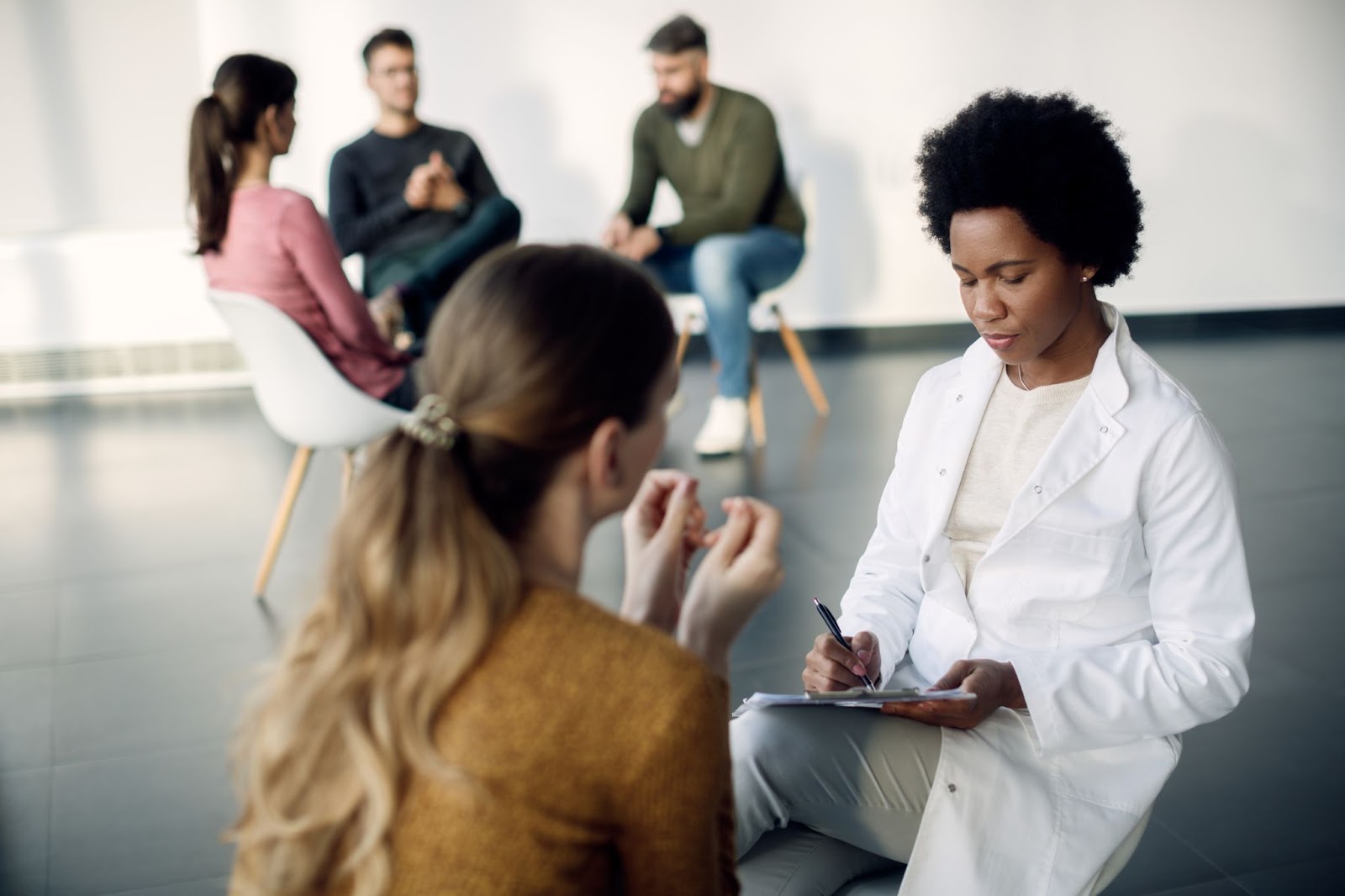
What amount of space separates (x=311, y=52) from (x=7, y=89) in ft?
3.90

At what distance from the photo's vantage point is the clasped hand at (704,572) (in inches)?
45.2

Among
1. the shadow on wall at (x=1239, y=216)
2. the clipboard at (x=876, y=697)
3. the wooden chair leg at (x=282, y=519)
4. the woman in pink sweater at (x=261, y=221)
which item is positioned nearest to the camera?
the clipboard at (x=876, y=697)

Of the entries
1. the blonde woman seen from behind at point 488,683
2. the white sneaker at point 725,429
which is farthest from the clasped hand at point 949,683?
the white sneaker at point 725,429

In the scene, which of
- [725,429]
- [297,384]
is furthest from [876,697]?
[725,429]

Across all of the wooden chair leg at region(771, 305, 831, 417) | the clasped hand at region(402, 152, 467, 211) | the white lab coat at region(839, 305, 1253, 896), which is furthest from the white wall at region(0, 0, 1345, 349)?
the white lab coat at region(839, 305, 1253, 896)

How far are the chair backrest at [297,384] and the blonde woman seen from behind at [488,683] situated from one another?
2.00 metres

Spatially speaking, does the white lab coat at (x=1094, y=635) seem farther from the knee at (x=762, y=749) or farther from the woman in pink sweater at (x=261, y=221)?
the woman in pink sweater at (x=261, y=221)

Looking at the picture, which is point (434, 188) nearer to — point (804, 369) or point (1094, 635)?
point (804, 369)

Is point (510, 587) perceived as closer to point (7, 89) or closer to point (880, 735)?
point (880, 735)

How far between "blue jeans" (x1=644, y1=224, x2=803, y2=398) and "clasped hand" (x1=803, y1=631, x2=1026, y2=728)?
286 cm

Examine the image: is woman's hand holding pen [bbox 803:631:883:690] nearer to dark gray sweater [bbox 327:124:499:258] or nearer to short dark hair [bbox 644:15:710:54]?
dark gray sweater [bbox 327:124:499:258]

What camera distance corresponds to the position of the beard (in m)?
4.48

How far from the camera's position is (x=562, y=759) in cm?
93

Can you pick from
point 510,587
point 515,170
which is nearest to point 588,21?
point 515,170
